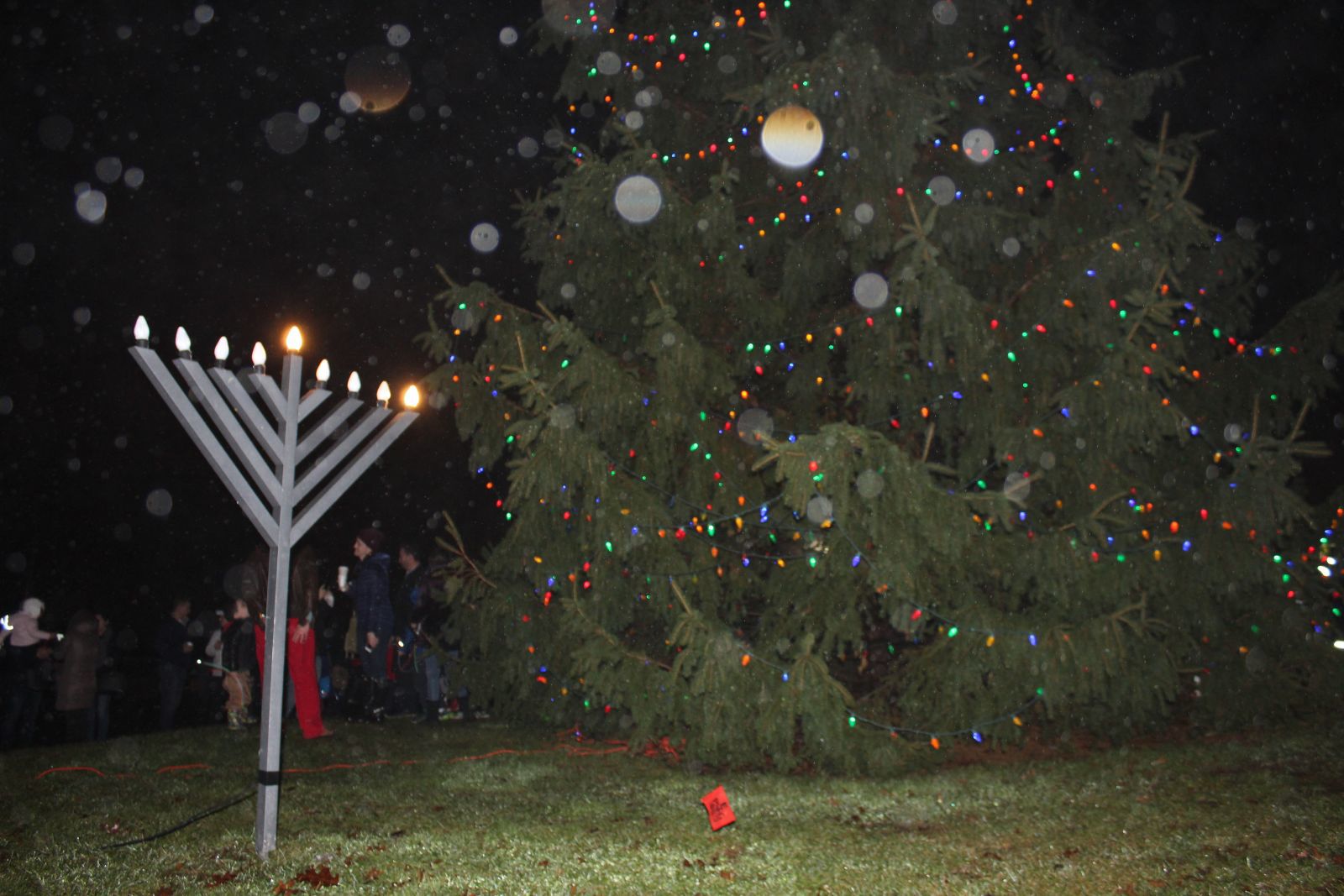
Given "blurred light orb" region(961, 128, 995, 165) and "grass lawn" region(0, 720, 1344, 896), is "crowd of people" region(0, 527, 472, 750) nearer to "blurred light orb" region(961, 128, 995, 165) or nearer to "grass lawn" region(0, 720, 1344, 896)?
"grass lawn" region(0, 720, 1344, 896)

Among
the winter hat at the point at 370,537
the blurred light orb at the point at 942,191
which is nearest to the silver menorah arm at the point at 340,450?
the winter hat at the point at 370,537

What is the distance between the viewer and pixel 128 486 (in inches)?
892

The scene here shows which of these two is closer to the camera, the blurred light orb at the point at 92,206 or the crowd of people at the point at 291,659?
the crowd of people at the point at 291,659

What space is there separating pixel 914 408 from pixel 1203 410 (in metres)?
3.52

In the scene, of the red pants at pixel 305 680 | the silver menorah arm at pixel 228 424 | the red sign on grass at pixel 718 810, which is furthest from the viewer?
the red pants at pixel 305 680

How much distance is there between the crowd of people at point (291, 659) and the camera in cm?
1061

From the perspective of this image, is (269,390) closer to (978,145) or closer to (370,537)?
(370,537)

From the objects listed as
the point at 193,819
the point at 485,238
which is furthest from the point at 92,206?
the point at 193,819

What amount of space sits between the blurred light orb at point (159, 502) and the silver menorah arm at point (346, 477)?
1911cm

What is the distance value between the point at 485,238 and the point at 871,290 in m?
15.4

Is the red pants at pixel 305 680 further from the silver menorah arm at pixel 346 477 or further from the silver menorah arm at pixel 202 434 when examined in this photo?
the silver menorah arm at pixel 202 434

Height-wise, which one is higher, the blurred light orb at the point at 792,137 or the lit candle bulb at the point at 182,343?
the blurred light orb at the point at 792,137

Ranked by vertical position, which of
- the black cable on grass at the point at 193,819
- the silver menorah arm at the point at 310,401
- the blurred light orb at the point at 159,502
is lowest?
the black cable on grass at the point at 193,819

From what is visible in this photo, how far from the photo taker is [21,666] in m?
11.0
